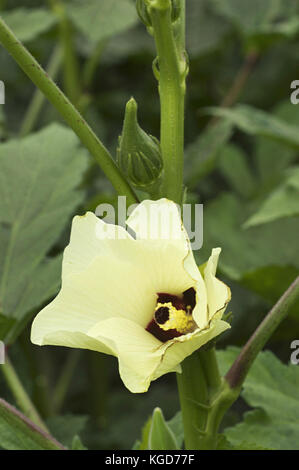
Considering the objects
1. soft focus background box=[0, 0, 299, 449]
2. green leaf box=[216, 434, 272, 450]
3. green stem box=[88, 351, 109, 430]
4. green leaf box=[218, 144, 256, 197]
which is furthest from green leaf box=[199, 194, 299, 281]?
green leaf box=[216, 434, 272, 450]

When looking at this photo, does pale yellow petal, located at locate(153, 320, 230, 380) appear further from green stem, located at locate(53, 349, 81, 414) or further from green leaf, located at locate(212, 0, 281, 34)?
green leaf, located at locate(212, 0, 281, 34)

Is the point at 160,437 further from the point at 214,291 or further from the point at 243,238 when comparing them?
the point at 243,238

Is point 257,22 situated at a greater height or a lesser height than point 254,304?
greater

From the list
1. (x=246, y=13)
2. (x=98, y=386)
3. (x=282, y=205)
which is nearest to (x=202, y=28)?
(x=246, y=13)

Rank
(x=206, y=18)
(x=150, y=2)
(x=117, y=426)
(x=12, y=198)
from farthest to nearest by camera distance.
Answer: (x=206, y=18) < (x=117, y=426) < (x=12, y=198) < (x=150, y=2)

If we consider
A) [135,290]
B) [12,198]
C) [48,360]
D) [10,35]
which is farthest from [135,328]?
[48,360]

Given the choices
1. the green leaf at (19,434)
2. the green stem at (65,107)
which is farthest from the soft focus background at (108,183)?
the green stem at (65,107)

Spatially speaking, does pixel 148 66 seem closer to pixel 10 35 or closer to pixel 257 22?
pixel 257 22
